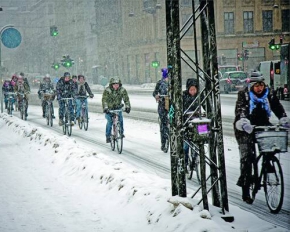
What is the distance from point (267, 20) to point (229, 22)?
4.95 metres

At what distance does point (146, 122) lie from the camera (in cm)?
1909

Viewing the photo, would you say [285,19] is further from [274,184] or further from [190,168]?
[274,184]

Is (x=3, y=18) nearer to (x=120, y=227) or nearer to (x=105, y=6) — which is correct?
(x=105, y=6)

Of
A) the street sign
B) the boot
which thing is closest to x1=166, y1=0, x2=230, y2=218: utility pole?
the boot

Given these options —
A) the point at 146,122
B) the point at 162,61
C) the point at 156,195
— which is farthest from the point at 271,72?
Answer: the point at 162,61

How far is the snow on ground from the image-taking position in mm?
5305

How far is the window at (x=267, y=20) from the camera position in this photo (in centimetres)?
5891

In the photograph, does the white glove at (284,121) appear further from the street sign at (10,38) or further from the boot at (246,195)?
the street sign at (10,38)

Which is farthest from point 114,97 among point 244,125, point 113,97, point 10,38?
point 244,125

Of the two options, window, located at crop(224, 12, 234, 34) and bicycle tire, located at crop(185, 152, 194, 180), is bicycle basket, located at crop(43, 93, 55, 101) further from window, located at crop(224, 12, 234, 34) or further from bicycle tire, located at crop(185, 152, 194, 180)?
window, located at crop(224, 12, 234, 34)

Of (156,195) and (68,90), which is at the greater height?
(68,90)

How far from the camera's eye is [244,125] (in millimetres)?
6262

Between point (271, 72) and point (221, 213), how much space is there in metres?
23.6

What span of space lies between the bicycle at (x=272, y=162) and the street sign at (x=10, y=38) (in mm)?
10511
